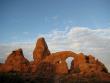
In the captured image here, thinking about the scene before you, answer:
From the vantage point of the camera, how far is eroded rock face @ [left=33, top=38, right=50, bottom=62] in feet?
248

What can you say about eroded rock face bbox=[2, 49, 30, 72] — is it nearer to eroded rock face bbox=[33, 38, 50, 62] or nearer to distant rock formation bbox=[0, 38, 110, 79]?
distant rock formation bbox=[0, 38, 110, 79]

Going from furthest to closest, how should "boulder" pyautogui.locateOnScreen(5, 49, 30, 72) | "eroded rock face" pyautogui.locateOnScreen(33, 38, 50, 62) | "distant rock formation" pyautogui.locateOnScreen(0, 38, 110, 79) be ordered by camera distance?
"eroded rock face" pyautogui.locateOnScreen(33, 38, 50, 62)
"boulder" pyautogui.locateOnScreen(5, 49, 30, 72)
"distant rock formation" pyautogui.locateOnScreen(0, 38, 110, 79)

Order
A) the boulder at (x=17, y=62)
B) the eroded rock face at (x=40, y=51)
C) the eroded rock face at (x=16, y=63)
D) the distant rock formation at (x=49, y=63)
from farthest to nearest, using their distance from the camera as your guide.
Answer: the eroded rock face at (x=40, y=51) < the boulder at (x=17, y=62) < the eroded rock face at (x=16, y=63) < the distant rock formation at (x=49, y=63)

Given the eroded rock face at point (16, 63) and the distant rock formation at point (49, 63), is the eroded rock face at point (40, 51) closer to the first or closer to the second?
the distant rock formation at point (49, 63)

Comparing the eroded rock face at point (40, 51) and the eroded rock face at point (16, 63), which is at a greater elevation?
the eroded rock face at point (40, 51)

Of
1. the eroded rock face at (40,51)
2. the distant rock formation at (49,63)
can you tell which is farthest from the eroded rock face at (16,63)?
the eroded rock face at (40,51)

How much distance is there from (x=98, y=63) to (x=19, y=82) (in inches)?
1742

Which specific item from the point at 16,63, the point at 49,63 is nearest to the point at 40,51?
the point at 49,63


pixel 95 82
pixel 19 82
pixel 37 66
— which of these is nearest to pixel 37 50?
pixel 37 66

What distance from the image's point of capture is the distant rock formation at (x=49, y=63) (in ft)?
221

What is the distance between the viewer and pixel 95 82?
137 ft

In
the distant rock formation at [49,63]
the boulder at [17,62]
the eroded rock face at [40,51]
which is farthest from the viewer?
the eroded rock face at [40,51]

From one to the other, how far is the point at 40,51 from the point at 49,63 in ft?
18.8

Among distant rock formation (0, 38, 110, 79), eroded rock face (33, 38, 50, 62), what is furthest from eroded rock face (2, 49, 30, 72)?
eroded rock face (33, 38, 50, 62)
